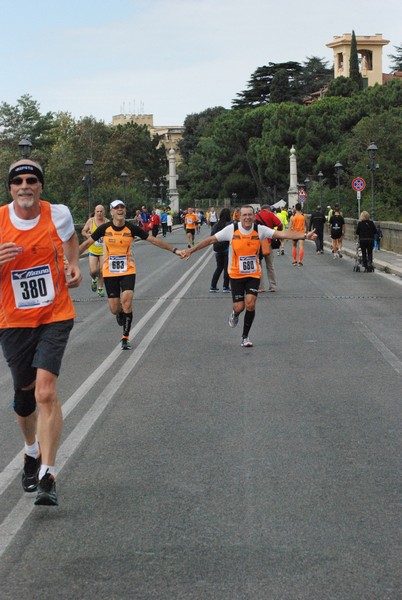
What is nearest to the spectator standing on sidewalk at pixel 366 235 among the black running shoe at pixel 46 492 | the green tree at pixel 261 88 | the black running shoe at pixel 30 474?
the black running shoe at pixel 30 474

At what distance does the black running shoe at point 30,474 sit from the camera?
6.41 metres

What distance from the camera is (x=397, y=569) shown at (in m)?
4.89

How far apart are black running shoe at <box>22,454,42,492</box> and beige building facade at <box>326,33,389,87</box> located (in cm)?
14355

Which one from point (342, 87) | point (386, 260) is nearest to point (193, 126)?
point (342, 87)

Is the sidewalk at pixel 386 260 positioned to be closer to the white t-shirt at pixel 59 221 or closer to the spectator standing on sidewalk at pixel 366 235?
the spectator standing on sidewalk at pixel 366 235

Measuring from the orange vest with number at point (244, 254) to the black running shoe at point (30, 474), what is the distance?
7.34 metres

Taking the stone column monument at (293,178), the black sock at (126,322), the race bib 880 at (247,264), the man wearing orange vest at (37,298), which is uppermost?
the man wearing orange vest at (37,298)

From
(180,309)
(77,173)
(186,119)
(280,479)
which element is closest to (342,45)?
(186,119)

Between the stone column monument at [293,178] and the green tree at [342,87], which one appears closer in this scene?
the stone column monument at [293,178]

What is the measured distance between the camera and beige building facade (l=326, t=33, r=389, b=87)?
479 feet

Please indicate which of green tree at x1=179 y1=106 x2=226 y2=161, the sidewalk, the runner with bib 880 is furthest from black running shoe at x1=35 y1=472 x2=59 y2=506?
green tree at x1=179 y1=106 x2=226 y2=161

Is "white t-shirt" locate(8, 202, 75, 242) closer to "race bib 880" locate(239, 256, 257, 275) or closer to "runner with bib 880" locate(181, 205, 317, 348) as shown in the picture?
"runner with bib 880" locate(181, 205, 317, 348)

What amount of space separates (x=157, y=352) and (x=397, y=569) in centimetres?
826

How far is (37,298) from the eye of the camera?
6.16 metres
